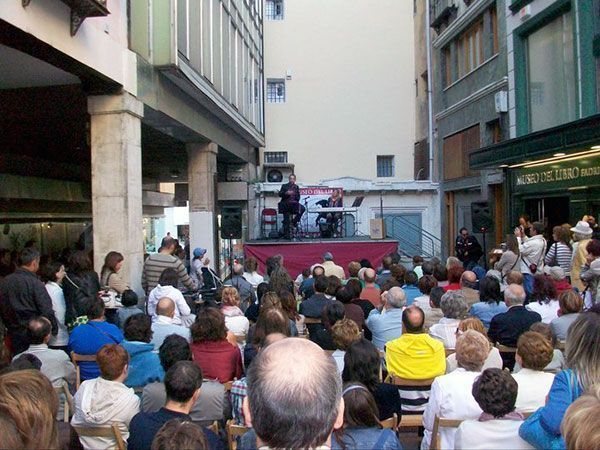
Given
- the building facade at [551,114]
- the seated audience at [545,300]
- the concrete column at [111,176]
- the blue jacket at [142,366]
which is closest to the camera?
the blue jacket at [142,366]

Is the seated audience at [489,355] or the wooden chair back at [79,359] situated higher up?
the seated audience at [489,355]

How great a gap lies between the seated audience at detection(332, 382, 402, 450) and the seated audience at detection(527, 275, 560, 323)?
3691 mm

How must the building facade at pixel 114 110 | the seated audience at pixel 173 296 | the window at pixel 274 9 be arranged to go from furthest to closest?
the window at pixel 274 9 → the building facade at pixel 114 110 → the seated audience at pixel 173 296

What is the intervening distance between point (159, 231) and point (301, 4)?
59.2 feet

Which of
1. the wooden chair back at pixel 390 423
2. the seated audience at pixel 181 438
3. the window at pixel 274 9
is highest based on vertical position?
the window at pixel 274 9

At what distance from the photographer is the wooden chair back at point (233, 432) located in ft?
11.7

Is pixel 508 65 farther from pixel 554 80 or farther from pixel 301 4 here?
pixel 301 4

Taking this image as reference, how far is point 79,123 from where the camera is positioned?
12750 mm

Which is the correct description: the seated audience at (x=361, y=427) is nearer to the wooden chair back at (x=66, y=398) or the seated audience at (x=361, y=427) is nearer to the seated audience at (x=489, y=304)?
the wooden chair back at (x=66, y=398)

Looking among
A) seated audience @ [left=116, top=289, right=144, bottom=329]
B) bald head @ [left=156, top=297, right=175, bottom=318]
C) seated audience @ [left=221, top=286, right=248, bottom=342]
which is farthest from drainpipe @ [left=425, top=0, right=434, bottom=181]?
bald head @ [left=156, top=297, right=175, bottom=318]

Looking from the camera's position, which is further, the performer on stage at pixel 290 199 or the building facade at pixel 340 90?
the building facade at pixel 340 90

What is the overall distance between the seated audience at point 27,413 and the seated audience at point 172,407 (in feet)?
3.20

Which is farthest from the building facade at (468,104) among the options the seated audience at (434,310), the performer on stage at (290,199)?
the seated audience at (434,310)

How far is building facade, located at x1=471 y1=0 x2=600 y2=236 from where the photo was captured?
12391 millimetres
